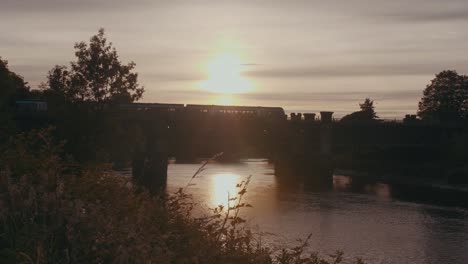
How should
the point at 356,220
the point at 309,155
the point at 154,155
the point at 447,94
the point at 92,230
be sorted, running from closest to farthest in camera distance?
the point at 92,230 < the point at 356,220 < the point at 154,155 < the point at 309,155 < the point at 447,94

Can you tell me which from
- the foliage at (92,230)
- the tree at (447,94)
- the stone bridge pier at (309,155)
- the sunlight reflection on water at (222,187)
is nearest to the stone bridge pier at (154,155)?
the sunlight reflection on water at (222,187)

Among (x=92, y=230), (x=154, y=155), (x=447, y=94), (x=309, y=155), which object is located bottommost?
(x=309, y=155)

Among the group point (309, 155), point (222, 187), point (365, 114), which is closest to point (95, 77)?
point (222, 187)

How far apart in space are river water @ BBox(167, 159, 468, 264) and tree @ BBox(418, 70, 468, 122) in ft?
273

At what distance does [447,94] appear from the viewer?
164 metres

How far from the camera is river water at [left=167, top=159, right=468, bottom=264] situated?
41.4 m

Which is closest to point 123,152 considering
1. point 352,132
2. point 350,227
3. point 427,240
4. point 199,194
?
point 199,194

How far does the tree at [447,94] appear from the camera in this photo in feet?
531

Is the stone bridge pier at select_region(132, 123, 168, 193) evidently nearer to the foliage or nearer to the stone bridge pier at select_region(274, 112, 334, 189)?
the stone bridge pier at select_region(274, 112, 334, 189)

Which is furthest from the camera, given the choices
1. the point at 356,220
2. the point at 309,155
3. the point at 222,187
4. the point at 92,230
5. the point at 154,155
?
the point at 309,155

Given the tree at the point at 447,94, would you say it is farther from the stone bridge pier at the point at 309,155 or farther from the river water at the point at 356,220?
the river water at the point at 356,220

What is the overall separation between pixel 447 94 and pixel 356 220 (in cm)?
11959

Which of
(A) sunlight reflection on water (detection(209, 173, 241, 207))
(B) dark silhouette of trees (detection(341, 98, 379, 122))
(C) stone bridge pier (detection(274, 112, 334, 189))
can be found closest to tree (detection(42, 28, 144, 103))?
(A) sunlight reflection on water (detection(209, 173, 241, 207))

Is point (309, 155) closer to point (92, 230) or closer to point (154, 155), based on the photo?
point (154, 155)
